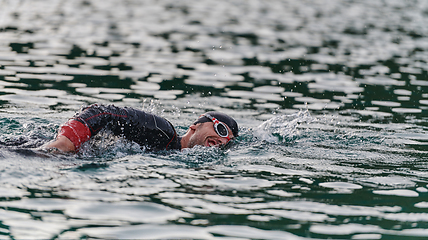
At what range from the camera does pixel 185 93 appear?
12.4m

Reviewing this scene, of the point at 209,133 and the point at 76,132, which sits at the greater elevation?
the point at 209,133

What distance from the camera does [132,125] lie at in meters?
7.42

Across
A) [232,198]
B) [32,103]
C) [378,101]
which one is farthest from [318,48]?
[232,198]

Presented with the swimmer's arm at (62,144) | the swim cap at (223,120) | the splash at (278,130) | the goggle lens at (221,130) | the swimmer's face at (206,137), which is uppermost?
the splash at (278,130)

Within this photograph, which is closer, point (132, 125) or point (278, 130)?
point (132, 125)

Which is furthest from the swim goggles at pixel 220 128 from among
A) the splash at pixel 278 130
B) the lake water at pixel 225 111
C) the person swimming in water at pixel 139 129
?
the splash at pixel 278 130

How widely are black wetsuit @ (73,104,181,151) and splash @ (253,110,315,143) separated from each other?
1.79m

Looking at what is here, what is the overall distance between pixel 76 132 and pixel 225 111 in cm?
487

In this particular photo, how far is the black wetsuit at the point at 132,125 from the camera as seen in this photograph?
6.96m

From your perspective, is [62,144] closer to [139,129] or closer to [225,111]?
[139,129]

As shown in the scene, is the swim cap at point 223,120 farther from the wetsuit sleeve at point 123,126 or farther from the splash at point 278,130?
the splash at point 278,130

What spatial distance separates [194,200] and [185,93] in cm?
686

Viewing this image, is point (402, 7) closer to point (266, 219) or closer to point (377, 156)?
point (377, 156)

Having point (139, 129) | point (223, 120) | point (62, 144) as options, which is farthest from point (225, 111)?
point (62, 144)
